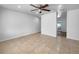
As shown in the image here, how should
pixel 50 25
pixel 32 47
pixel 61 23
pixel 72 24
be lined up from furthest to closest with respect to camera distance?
1. pixel 50 25
2. pixel 61 23
3. pixel 72 24
4. pixel 32 47

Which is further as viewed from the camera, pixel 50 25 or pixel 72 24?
pixel 50 25

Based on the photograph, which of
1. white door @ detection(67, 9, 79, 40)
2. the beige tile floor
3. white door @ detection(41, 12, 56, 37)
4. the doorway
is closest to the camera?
the beige tile floor

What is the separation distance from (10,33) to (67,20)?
3421 millimetres

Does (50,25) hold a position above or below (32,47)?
above

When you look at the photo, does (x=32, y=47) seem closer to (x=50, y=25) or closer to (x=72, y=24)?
(x=72, y=24)

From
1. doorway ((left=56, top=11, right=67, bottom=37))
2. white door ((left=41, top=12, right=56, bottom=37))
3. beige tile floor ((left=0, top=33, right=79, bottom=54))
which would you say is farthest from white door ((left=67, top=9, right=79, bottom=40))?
beige tile floor ((left=0, top=33, right=79, bottom=54))

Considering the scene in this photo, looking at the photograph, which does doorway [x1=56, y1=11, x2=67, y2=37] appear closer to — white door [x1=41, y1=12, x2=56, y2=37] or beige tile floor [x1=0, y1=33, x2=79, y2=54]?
white door [x1=41, y1=12, x2=56, y2=37]

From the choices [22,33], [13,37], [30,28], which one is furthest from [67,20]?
[13,37]

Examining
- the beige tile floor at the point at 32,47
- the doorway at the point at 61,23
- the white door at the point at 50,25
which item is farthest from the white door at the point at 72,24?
the beige tile floor at the point at 32,47

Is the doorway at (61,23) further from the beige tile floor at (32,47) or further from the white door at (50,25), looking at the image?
the beige tile floor at (32,47)

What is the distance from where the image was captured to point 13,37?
306 cm

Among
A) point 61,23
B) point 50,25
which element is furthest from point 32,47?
point 50,25

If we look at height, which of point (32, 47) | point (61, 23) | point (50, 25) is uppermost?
point (61, 23)
